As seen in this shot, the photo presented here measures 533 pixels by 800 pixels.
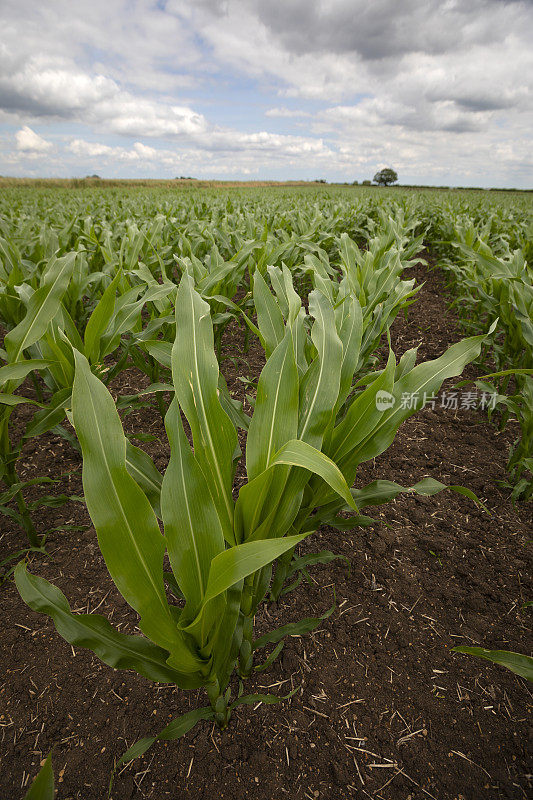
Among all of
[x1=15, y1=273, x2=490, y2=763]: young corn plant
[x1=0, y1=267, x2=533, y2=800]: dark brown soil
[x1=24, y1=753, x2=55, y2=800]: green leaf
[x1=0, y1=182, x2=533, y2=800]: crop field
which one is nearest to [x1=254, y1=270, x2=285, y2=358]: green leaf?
[x1=0, y1=182, x2=533, y2=800]: crop field

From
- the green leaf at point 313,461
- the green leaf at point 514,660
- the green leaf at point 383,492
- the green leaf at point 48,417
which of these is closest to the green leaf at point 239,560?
the green leaf at point 313,461

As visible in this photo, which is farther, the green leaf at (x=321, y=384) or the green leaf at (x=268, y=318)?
the green leaf at (x=268, y=318)

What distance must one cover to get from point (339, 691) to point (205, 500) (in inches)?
35.3

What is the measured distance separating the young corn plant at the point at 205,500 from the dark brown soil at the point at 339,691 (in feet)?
0.51

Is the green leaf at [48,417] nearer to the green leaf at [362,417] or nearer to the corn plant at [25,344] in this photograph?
the corn plant at [25,344]

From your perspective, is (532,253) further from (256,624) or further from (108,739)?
(108,739)

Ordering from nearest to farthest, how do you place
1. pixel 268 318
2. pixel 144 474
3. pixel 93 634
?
1. pixel 93 634
2. pixel 144 474
3. pixel 268 318

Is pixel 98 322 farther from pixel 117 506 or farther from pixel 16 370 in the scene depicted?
pixel 117 506

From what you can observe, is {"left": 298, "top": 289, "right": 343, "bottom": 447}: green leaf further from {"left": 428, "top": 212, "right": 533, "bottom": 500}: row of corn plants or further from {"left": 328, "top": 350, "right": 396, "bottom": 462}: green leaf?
{"left": 428, "top": 212, "right": 533, "bottom": 500}: row of corn plants

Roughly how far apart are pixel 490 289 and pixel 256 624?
2752 mm

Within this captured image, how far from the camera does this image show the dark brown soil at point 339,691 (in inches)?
42.2

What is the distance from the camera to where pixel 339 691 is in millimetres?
1257

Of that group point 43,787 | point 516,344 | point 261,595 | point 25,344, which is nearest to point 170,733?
point 261,595

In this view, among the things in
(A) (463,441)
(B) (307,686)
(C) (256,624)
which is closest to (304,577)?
(C) (256,624)
